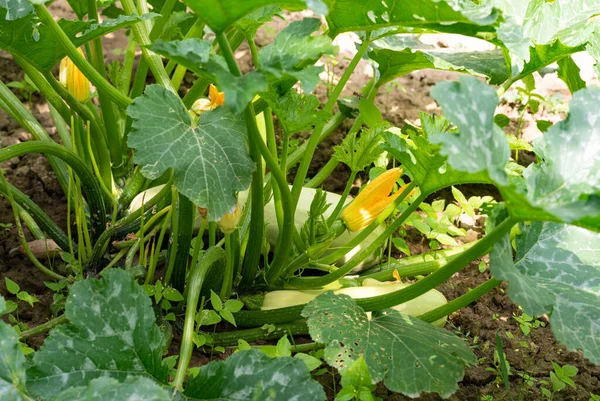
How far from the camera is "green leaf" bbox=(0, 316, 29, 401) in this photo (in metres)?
1.19

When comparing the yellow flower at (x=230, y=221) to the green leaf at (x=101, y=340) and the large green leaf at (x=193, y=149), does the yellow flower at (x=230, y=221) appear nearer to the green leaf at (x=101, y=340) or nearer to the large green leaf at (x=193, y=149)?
the large green leaf at (x=193, y=149)

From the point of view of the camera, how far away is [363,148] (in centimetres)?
177

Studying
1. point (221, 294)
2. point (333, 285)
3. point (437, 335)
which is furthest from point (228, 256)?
point (437, 335)

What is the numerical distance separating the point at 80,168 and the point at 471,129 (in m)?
1.03

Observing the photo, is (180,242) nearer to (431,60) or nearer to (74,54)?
(74,54)

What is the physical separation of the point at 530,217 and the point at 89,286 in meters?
0.81

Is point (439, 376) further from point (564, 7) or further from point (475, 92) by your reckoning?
point (564, 7)

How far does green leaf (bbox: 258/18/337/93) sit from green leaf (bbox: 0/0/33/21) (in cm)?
60

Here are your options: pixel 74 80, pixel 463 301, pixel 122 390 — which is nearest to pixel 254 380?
pixel 122 390

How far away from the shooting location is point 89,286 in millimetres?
1387

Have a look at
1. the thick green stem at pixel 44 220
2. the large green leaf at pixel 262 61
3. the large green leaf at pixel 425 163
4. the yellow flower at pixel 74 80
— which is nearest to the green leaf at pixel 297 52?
the large green leaf at pixel 262 61

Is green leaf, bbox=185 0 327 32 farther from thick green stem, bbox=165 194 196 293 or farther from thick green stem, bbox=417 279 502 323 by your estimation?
thick green stem, bbox=417 279 502 323

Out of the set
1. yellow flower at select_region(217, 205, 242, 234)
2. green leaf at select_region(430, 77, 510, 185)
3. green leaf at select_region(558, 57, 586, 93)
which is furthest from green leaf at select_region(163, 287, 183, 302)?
green leaf at select_region(558, 57, 586, 93)

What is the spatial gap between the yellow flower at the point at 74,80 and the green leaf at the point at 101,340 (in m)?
0.71
